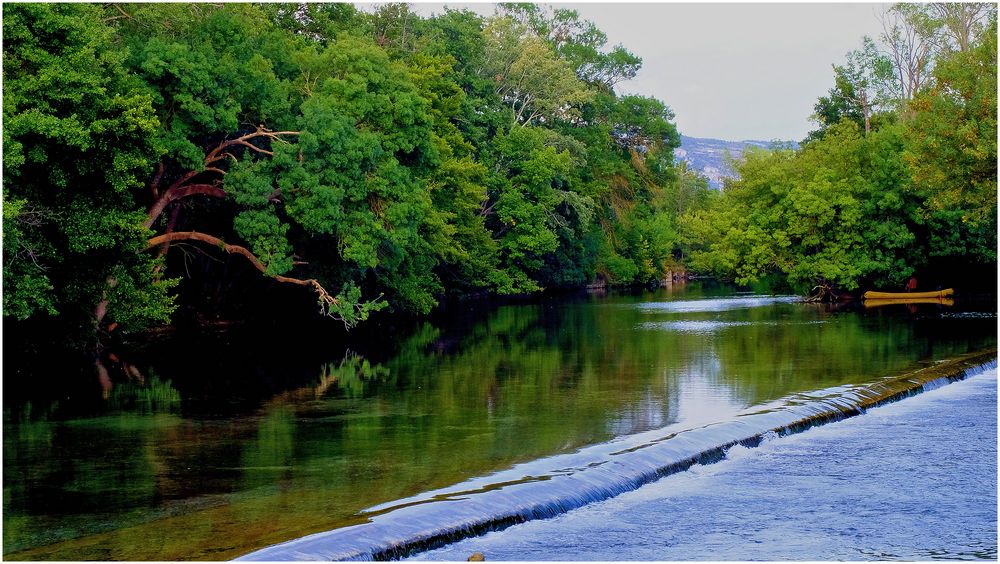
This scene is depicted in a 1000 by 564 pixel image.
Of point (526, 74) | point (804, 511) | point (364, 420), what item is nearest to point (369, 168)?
point (364, 420)

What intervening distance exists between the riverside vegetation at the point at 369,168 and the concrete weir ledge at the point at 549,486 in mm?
13590

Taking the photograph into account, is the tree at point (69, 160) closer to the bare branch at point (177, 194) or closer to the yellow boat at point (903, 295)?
the bare branch at point (177, 194)

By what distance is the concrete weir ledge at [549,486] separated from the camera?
12.3m

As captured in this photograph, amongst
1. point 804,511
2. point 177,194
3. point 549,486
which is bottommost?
point 804,511

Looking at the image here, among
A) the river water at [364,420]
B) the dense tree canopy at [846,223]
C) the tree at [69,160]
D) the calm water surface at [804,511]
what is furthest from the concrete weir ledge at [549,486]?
the dense tree canopy at [846,223]

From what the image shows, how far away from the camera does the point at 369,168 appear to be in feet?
122

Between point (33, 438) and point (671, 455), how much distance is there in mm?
10423

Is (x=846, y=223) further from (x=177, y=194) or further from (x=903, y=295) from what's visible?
(x=177, y=194)

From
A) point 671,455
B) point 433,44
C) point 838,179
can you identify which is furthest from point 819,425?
point 838,179

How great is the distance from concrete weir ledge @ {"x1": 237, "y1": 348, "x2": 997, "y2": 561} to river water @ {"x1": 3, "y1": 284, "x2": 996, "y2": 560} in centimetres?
7

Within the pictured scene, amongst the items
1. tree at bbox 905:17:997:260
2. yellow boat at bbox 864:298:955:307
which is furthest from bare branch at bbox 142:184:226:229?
yellow boat at bbox 864:298:955:307

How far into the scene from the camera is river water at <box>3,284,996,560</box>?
13484 millimetres

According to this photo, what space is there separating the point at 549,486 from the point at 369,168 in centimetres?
2369

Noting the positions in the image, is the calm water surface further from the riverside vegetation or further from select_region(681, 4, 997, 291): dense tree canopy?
select_region(681, 4, 997, 291): dense tree canopy
